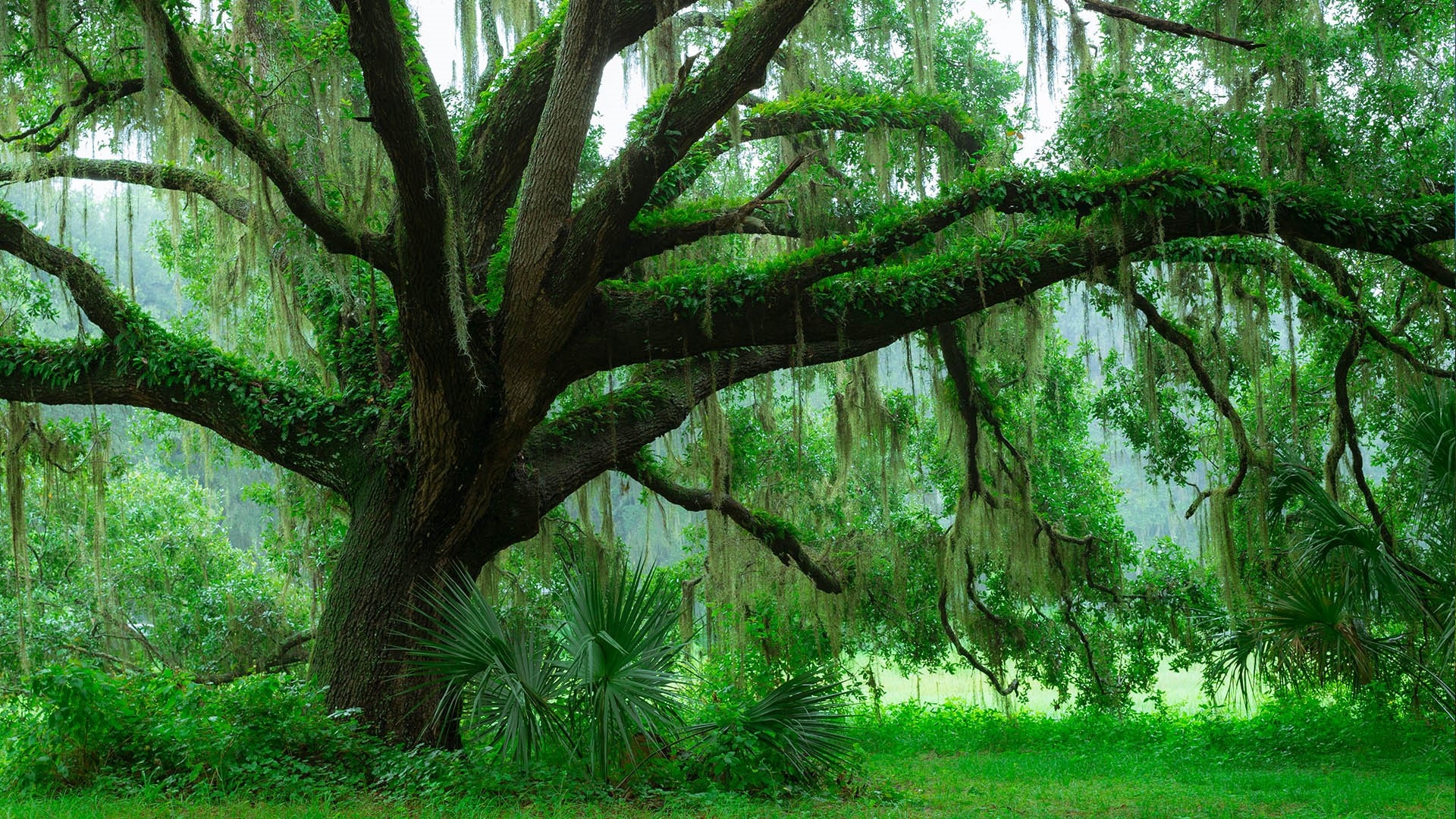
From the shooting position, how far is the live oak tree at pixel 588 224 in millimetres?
5887

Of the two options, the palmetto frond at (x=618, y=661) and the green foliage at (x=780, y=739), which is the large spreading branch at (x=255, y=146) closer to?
the palmetto frond at (x=618, y=661)

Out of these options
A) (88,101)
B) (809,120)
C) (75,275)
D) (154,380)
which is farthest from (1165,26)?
(75,275)

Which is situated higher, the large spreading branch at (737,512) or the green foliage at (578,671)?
the large spreading branch at (737,512)

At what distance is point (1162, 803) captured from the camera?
6941mm

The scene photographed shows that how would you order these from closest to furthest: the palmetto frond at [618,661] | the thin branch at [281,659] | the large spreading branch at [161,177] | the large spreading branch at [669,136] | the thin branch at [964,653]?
the palmetto frond at [618,661] < the large spreading branch at [669,136] < the large spreading branch at [161,177] < the thin branch at [964,653] < the thin branch at [281,659]

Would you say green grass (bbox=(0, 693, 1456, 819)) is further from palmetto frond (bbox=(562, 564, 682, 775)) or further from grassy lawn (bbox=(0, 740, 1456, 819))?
palmetto frond (bbox=(562, 564, 682, 775))

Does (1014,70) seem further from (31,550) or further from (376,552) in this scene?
(31,550)

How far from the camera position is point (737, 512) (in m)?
8.84

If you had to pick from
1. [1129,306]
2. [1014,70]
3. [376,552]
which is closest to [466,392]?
[376,552]

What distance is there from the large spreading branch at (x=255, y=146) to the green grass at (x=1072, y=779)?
2872mm

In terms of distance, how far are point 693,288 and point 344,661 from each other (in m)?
3.10

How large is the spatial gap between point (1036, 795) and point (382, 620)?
4.80 m

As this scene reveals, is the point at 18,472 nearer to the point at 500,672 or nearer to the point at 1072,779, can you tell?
the point at 500,672

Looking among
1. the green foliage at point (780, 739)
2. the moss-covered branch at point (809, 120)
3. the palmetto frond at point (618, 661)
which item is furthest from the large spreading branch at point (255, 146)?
the green foliage at point (780, 739)
